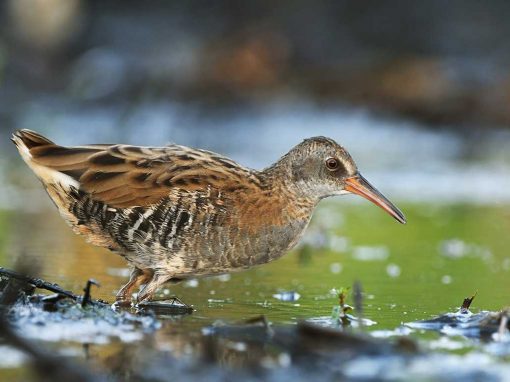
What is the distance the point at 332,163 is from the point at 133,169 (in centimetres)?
157

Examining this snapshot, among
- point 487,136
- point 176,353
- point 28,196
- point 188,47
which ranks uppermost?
point 188,47

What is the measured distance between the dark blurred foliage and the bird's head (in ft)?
40.5

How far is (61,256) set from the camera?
1112 centimetres

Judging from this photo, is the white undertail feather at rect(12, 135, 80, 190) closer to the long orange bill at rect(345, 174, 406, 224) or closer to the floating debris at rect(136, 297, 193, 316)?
the floating debris at rect(136, 297, 193, 316)

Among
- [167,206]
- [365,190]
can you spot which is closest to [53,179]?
[167,206]

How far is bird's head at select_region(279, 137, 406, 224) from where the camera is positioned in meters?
8.93

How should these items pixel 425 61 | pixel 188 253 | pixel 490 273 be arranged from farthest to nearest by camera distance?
pixel 425 61, pixel 490 273, pixel 188 253

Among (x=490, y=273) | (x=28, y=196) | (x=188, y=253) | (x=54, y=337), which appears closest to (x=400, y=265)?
(x=490, y=273)

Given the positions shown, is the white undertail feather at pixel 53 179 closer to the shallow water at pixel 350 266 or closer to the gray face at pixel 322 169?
the shallow water at pixel 350 266

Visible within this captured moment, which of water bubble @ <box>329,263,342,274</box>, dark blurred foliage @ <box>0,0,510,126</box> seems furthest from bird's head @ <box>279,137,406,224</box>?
dark blurred foliage @ <box>0,0,510,126</box>

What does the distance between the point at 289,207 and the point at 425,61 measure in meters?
15.4

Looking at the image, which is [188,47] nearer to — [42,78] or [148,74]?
[148,74]

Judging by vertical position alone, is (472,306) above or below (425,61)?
below

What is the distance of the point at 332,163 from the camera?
8938mm
